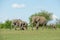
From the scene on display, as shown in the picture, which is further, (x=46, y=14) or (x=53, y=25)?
(x=46, y=14)

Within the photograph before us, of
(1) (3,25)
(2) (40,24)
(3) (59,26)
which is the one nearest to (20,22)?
(2) (40,24)

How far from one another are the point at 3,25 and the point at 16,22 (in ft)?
10.5

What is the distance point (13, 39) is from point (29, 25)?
10343 millimetres

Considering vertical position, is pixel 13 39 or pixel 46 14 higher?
pixel 46 14

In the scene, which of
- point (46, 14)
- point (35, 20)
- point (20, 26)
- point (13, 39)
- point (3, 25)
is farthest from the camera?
point (46, 14)

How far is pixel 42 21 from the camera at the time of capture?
697 inches

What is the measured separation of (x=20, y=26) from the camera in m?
16.4

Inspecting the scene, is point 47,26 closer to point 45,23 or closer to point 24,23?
point 45,23

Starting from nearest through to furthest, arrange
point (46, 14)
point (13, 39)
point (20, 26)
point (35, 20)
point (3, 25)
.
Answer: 1. point (13, 39)
2. point (20, 26)
3. point (35, 20)
4. point (3, 25)
5. point (46, 14)

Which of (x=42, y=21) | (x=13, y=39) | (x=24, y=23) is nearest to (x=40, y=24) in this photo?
(x=42, y=21)

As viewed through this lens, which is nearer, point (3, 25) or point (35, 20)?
point (35, 20)

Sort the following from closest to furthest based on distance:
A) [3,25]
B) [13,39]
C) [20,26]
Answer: [13,39]
[20,26]
[3,25]

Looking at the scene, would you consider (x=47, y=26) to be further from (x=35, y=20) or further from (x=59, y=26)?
(x=59, y=26)

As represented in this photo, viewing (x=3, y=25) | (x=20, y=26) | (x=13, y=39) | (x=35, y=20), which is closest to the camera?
(x=13, y=39)
